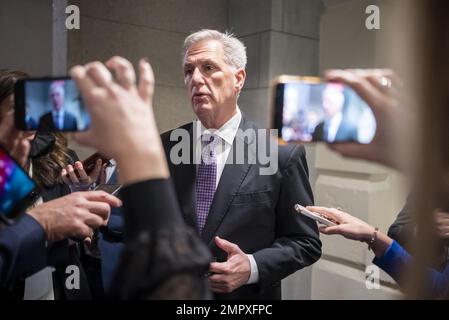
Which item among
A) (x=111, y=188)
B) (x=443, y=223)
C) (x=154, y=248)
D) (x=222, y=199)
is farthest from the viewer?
(x=222, y=199)

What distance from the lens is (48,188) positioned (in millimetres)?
803

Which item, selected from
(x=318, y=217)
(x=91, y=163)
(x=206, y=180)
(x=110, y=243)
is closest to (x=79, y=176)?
(x=91, y=163)

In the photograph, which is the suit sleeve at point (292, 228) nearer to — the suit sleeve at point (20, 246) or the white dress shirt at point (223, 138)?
the white dress shirt at point (223, 138)

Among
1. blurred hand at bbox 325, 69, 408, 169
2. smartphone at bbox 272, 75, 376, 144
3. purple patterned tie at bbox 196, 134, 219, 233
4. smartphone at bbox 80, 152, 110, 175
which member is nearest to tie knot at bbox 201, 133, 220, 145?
purple patterned tie at bbox 196, 134, 219, 233

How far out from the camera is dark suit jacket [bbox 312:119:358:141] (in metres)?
0.48

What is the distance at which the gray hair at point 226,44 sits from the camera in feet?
2.91

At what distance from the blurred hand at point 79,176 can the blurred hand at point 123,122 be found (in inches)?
18.8

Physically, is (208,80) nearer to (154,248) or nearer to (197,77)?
(197,77)

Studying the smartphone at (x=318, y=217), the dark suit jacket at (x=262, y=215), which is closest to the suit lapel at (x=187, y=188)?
the dark suit jacket at (x=262, y=215)

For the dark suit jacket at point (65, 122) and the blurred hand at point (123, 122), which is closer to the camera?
the blurred hand at point (123, 122)

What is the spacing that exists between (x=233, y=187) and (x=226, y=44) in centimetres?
31

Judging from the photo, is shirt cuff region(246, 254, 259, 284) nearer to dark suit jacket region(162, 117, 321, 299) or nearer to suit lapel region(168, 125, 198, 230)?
dark suit jacket region(162, 117, 321, 299)

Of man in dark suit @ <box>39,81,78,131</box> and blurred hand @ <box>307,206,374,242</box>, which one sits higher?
man in dark suit @ <box>39,81,78,131</box>

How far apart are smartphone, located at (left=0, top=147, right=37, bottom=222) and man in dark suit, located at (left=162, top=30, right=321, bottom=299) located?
364 mm
